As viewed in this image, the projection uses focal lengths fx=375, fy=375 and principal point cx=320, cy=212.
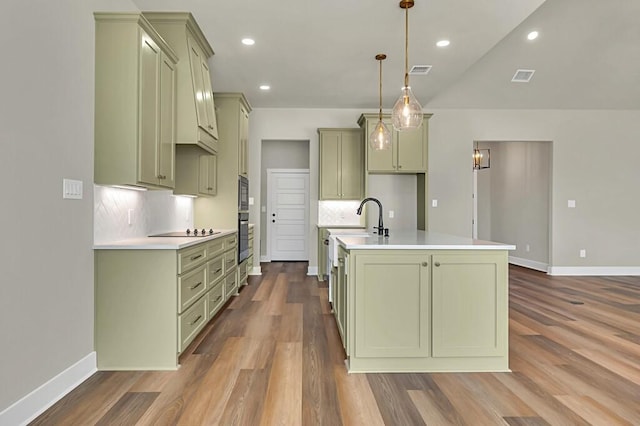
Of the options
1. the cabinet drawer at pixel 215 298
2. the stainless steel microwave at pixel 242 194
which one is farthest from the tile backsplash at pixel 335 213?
the cabinet drawer at pixel 215 298

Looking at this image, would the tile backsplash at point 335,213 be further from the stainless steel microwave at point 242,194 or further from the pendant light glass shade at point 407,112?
the pendant light glass shade at point 407,112

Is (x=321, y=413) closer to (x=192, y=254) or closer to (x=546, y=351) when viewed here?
(x=192, y=254)

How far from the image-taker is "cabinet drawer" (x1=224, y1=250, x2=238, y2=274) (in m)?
4.09

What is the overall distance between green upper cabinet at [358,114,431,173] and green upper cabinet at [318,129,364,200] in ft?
1.33

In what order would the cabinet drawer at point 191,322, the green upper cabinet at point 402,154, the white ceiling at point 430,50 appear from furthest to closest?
the green upper cabinet at point 402,154 → the white ceiling at point 430,50 → the cabinet drawer at point 191,322

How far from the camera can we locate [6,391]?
5.79 feet

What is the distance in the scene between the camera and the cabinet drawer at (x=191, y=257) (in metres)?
2.65

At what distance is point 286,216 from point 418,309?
5.79 meters

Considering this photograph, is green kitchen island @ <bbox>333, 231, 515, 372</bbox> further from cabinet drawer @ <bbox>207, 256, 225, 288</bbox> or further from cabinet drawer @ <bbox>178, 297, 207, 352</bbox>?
cabinet drawer @ <bbox>207, 256, 225, 288</bbox>

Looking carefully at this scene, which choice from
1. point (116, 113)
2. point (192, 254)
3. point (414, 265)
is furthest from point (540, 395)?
point (116, 113)

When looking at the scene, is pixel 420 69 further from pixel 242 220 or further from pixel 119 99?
pixel 119 99

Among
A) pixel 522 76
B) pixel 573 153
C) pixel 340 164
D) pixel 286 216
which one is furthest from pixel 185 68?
pixel 573 153

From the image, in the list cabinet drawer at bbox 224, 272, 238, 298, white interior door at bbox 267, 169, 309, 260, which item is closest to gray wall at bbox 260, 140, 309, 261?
white interior door at bbox 267, 169, 309, 260

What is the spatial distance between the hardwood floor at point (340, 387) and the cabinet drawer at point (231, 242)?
2.89ft
